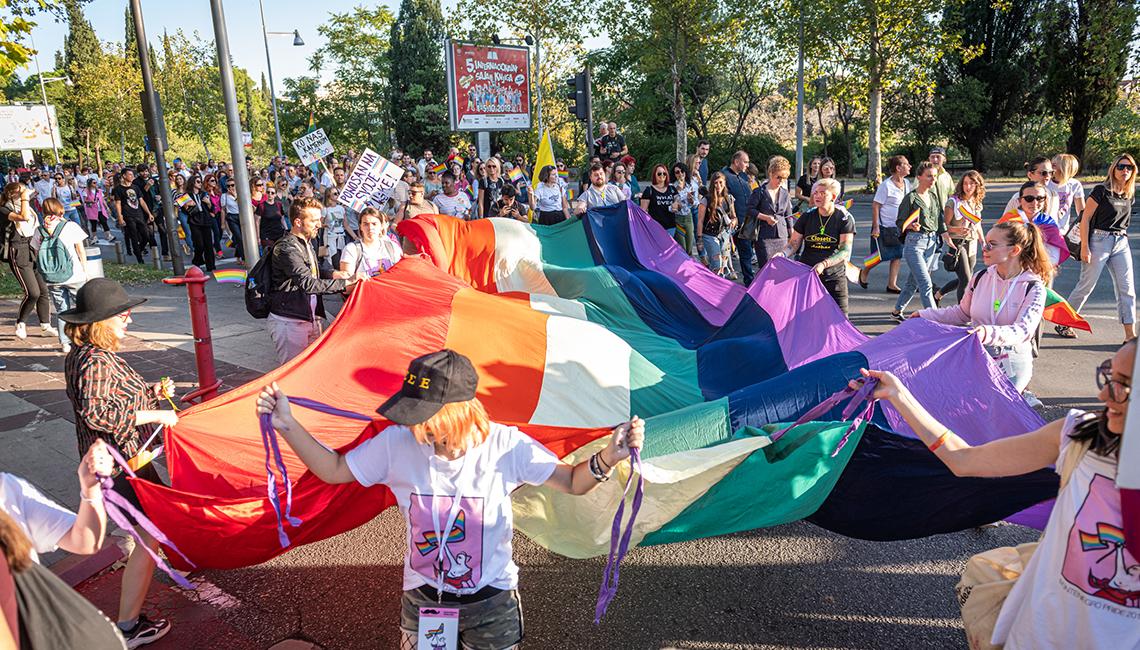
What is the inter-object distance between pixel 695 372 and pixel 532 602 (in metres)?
1.95

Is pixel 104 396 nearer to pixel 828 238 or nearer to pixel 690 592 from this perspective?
pixel 690 592

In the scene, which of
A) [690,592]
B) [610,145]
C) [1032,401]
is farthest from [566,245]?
[610,145]

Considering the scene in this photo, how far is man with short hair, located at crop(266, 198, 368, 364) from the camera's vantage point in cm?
602

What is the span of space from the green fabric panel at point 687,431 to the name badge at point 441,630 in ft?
4.12

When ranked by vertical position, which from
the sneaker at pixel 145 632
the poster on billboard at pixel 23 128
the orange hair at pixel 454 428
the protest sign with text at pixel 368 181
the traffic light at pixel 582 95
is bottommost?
the sneaker at pixel 145 632

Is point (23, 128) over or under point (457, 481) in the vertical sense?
over

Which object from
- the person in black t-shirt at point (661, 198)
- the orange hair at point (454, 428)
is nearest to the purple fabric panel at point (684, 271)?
the person in black t-shirt at point (661, 198)

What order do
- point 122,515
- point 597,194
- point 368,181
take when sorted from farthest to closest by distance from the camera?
1. point 597,194
2. point 368,181
3. point 122,515

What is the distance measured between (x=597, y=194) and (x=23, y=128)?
155 feet

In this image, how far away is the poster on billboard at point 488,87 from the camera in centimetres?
2331

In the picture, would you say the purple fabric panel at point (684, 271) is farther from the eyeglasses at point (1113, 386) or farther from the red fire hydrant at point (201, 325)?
the eyeglasses at point (1113, 386)

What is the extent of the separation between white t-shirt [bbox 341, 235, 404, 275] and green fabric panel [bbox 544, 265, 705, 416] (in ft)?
5.22

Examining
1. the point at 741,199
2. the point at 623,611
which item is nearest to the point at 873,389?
Answer: the point at 623,611

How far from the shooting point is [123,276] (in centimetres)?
1440
